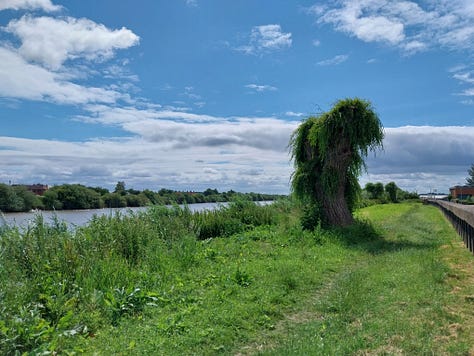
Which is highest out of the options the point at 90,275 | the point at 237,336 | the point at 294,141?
the point at 294,141

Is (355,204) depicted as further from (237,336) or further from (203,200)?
(237,336)

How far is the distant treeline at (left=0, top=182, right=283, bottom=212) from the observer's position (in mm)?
15406

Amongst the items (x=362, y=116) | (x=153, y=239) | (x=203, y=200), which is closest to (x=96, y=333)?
(x=153, y=239)

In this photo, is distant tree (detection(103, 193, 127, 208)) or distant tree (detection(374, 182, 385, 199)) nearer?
distant tree (detection(103, 193, 127, 208))

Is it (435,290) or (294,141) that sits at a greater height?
(294,141)

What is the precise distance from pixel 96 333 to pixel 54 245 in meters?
3.27

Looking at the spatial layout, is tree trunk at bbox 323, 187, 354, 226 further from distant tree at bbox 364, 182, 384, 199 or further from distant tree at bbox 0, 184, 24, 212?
distant tree at bbox 364, 182, 384, 199

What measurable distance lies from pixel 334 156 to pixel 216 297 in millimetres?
11193

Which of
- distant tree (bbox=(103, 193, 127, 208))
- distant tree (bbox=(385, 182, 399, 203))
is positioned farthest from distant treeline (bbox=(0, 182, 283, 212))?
distant tree (bbox=(385, 182, 399, 203))

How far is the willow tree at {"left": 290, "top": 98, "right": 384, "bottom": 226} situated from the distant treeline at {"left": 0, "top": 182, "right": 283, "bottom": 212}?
18.5ft

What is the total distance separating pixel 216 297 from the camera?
7.04m

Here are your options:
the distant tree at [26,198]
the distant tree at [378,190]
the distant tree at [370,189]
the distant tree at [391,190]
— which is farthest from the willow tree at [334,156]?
the distant tree at [391,190]

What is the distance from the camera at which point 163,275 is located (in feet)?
28.1

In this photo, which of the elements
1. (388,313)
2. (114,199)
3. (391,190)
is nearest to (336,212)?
(114,199)
